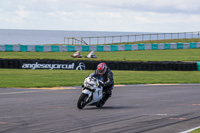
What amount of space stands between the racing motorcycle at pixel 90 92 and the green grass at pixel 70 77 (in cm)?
904

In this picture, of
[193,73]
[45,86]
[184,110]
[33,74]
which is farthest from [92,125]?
[193,73]

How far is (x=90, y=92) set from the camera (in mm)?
12078

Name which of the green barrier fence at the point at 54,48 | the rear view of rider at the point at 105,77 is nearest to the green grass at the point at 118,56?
the green barrier fence at the point at 54,48

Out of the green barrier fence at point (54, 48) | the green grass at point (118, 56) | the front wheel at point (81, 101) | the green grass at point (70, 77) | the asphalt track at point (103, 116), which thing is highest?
the green barrier fence at point (54, 48)

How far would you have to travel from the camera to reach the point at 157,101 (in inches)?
590

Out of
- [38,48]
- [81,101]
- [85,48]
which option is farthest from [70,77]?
[85,48]

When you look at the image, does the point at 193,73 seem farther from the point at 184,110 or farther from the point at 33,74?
the point at 184,110

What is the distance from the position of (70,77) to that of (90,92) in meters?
14.0

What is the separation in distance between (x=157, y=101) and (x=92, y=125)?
6324mm

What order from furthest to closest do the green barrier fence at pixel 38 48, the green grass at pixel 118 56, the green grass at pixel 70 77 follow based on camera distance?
the green barrier fence at pixel 38 48
the green grass at pixel 118 56
the green grass at pixel 70 77

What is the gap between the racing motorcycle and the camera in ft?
39.4

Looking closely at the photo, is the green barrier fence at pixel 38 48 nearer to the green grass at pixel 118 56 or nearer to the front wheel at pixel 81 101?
the green grass at pixel 118 56

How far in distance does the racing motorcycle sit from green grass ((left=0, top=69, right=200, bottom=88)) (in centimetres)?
904

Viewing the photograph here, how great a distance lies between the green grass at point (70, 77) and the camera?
73.2 feet
